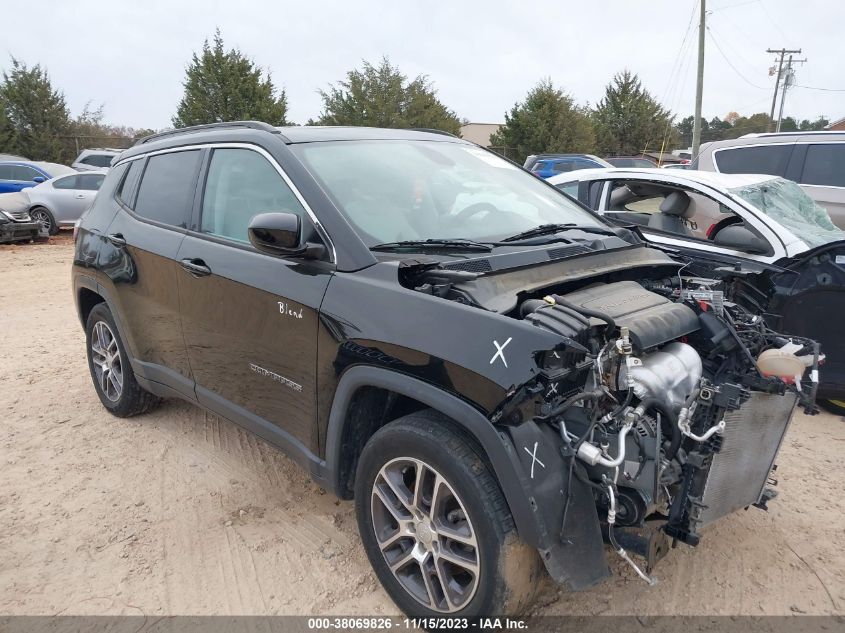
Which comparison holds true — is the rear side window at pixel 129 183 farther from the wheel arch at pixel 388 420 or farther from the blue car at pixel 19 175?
the blue car at pixel 19 175

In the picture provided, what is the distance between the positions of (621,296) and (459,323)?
33.6 inches

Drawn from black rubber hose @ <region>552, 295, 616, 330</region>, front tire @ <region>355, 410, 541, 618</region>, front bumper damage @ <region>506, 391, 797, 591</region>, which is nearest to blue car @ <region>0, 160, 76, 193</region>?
front tire @ <region>355, 410, 541, 618</region>

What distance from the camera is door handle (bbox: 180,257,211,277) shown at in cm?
338

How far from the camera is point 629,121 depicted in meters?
33.5

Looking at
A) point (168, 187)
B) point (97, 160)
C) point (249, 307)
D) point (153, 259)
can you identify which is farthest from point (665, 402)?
point (97, 160)

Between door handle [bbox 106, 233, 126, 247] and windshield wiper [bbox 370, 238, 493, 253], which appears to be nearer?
windshield wiper [bbox 370, 238, 493, 253]

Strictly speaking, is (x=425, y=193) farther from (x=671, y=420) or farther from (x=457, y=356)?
(x=671, y=420)

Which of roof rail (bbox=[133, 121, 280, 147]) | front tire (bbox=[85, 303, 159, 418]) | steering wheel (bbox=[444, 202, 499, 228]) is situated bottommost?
front tire (bbox=[85, 303, 159, 418])

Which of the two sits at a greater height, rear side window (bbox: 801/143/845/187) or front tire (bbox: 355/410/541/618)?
rear side window (bbox: 801/143/845/187)

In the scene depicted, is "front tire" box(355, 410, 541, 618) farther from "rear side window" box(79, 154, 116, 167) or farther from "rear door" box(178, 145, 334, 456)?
"rear side window" box(79, 154, 116, 167)

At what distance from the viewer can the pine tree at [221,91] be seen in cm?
2367

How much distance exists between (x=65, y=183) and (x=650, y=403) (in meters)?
16.5

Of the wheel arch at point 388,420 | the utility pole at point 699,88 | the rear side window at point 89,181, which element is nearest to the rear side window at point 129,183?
the wheel arch at point 388,420

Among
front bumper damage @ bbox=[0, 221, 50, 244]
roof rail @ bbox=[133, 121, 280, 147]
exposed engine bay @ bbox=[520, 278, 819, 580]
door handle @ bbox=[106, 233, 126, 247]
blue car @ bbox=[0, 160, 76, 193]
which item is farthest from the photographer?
blue car @ bbox=[0, 160, 76, 193]
